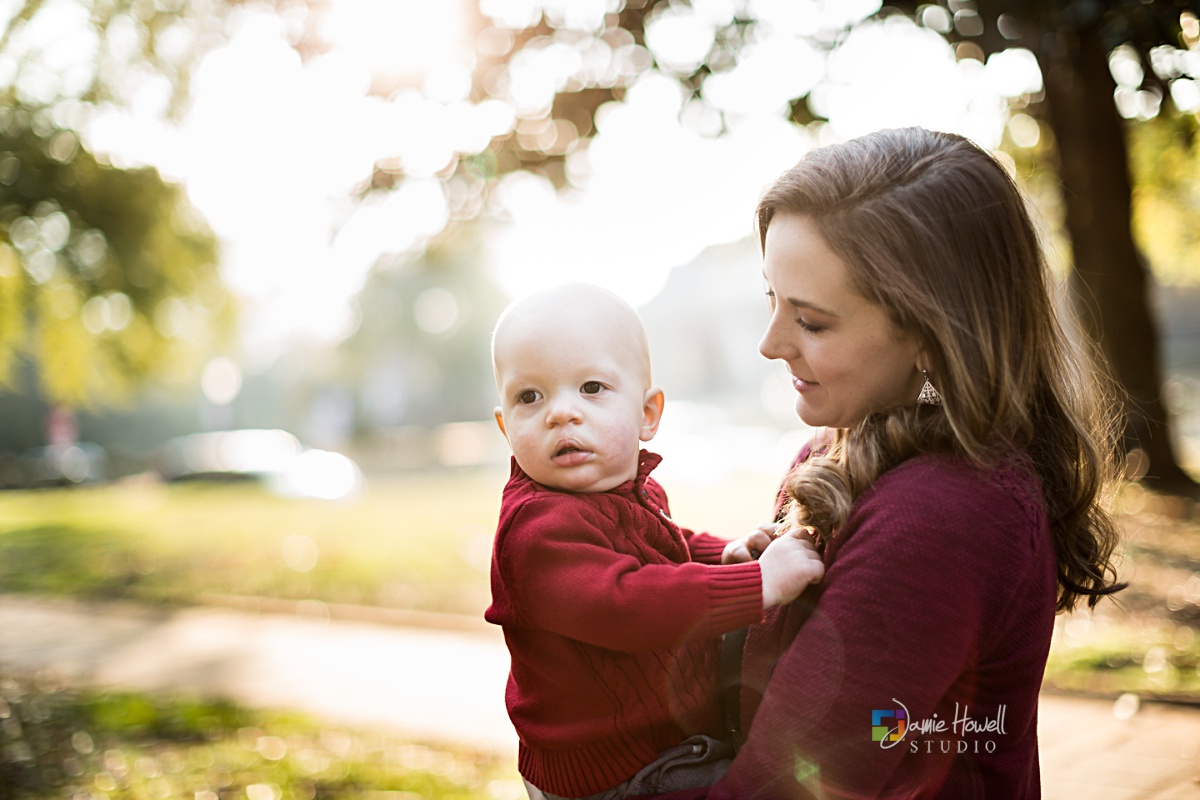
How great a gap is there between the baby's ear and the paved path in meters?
2.76

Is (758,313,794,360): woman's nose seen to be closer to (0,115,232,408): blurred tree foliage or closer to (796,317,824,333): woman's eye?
(796,317,824,333): woman's eye

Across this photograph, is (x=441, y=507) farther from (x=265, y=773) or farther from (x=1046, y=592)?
(x=1046, y=592)

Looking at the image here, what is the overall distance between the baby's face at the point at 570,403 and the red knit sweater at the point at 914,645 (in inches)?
20.4

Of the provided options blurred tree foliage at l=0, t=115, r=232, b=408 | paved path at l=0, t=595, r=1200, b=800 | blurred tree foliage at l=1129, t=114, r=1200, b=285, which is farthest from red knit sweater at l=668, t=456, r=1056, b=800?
blurred tree foliage at l=0, t=115, r=232, b=408

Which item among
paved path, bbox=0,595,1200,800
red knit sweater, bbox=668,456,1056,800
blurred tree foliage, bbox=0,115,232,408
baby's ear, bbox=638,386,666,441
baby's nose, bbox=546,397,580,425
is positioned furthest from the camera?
blurred tree foliage, bbox=0,115,232,408

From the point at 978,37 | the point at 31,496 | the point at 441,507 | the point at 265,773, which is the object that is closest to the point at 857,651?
the point at 265,773

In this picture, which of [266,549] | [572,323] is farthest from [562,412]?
[266,549]

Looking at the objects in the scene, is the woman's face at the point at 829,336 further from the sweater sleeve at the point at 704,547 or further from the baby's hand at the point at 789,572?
the sweater sleeve at the point at 704,547

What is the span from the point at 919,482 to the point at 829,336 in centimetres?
31

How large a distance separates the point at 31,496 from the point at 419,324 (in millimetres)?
30655

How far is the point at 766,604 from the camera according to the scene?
1.73 m

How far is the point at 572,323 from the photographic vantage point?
2027mm

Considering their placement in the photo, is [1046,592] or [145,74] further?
[145,74]

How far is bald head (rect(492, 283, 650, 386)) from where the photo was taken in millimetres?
2025
